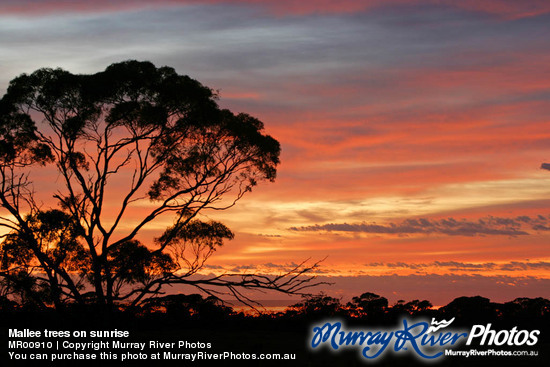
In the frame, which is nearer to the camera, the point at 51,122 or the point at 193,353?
the point at 51,122

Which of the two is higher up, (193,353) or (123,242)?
(123,242)

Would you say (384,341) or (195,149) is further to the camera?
(195,149)

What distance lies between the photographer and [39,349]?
30.8m

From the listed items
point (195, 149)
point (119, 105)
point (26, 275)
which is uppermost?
point (119, 105)

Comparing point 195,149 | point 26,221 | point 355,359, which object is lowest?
point 355,359

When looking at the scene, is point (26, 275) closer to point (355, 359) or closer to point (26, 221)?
point (26, 221)

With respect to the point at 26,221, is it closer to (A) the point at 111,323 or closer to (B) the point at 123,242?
(B) the point at 123,242

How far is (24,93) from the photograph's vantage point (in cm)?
3041

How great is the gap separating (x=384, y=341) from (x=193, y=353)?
10858mm

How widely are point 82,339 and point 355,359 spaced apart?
12021 millimetres

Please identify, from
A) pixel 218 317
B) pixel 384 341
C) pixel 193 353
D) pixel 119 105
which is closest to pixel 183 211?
pixel 119 105

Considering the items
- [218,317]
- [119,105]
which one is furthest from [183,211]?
[218,317]

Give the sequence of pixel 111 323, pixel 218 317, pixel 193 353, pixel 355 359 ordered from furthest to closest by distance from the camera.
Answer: pixel 218 317
pixel 193 353
pixel 355 359
pixel 111 323

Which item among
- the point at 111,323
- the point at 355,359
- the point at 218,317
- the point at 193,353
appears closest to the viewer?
the point at 111,323
